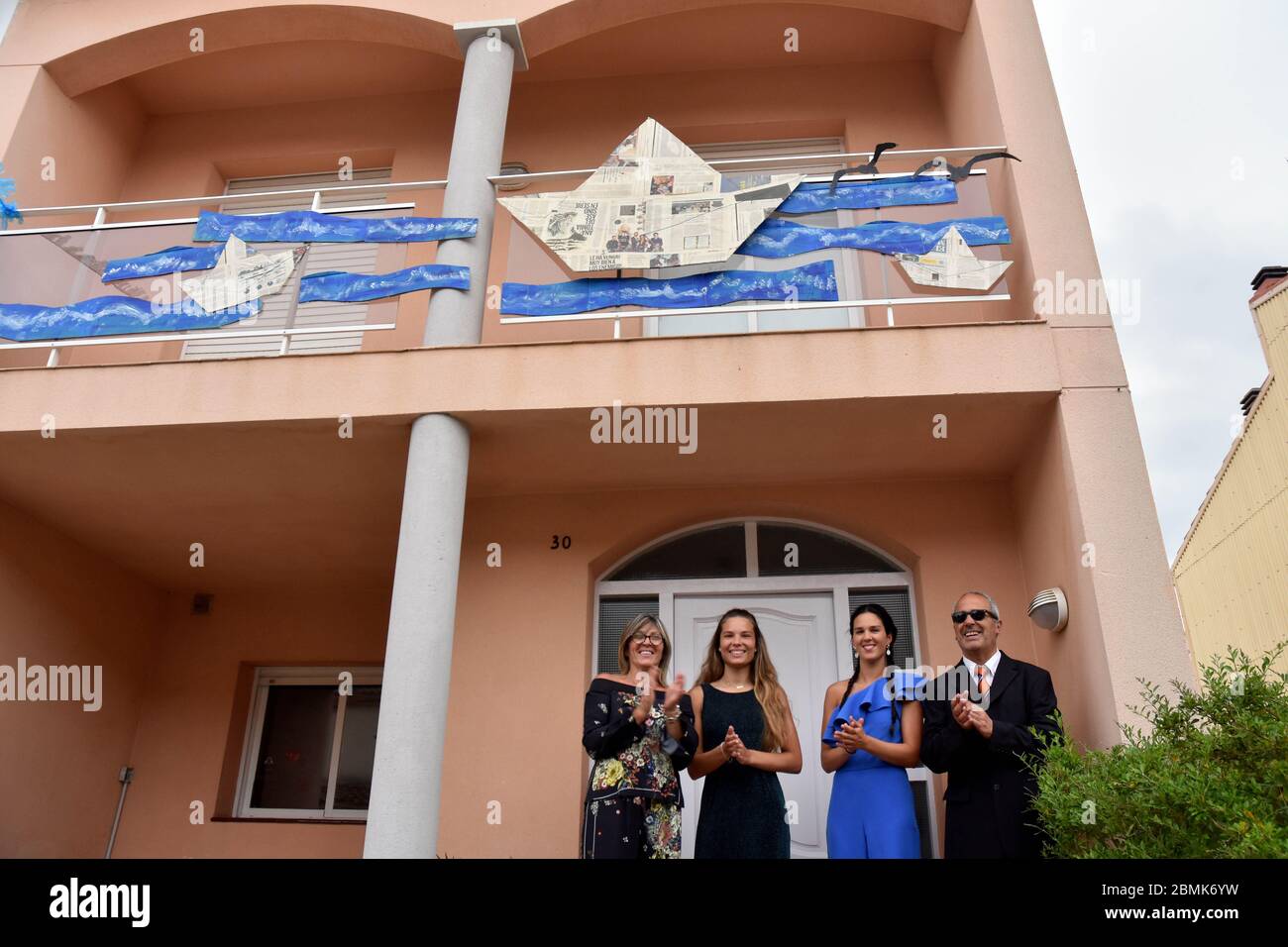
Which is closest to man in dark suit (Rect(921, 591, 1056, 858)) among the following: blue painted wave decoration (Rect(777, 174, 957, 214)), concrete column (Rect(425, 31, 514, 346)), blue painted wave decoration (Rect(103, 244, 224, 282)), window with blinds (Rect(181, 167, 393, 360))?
blue painted wave decoration (Rect(777, 174, 957, 214))

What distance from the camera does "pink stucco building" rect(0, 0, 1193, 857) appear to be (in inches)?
224

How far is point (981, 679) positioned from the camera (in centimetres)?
486

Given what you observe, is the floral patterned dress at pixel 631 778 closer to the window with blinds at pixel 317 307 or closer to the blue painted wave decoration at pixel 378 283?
the blue painted wave decoration at pixel 378 283

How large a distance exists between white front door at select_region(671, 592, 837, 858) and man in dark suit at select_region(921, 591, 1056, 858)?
1648mm

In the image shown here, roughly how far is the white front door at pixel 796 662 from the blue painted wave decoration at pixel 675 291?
2.14 metres

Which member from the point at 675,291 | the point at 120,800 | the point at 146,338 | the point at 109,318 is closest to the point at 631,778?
the point at 675,291

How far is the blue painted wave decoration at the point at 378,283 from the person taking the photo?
6.23 m

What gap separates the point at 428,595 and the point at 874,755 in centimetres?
249

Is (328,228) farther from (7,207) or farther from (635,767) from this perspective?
(635,767)

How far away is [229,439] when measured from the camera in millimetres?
6168
